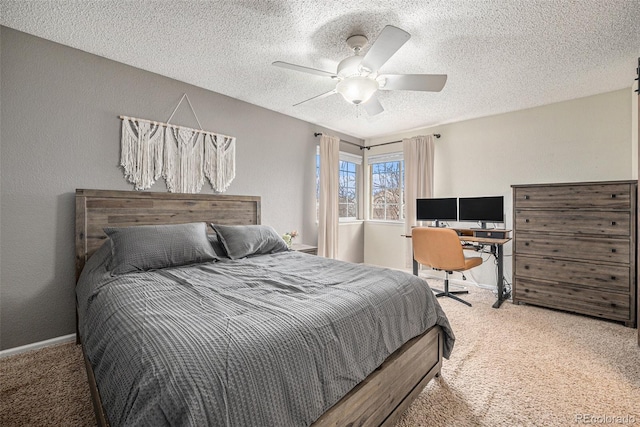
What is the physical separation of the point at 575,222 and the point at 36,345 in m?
5.05

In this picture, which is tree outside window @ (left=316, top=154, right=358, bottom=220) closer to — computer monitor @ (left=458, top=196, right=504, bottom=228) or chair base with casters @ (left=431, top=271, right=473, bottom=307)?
computer monitor @ (left=458, top=196, right=504, bottom=228)

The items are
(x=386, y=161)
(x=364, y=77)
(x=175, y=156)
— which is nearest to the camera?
(x=364, y=77)

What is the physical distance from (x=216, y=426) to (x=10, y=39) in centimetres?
306

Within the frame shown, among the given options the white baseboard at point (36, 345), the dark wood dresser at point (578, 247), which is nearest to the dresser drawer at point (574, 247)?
the dark wood dresser at point (578, 247)

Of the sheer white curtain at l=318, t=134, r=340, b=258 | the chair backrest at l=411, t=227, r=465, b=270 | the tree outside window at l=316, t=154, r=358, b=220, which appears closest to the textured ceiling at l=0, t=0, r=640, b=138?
the sheer white curtain at l=318, t=134, r=340, b=258

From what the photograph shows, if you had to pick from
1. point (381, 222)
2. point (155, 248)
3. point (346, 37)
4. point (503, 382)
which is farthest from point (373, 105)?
point (381, 222)

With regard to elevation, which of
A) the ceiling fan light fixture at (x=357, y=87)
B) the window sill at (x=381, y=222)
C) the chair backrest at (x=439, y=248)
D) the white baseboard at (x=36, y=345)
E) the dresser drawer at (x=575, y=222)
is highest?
the ceiling fan light fixture at (x=357, y=87)

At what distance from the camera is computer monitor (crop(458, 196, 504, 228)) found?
362 centimetres

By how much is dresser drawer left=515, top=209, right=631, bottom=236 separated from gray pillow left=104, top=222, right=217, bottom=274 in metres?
3.39

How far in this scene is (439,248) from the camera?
129 inches

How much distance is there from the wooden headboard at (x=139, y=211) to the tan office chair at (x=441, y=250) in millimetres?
2137

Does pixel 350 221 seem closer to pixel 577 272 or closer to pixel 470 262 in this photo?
pixel 470 262

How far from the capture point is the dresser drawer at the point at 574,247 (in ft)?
9.06

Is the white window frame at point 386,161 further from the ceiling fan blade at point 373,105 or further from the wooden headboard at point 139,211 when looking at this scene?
the wooden headboard at point 139,211
